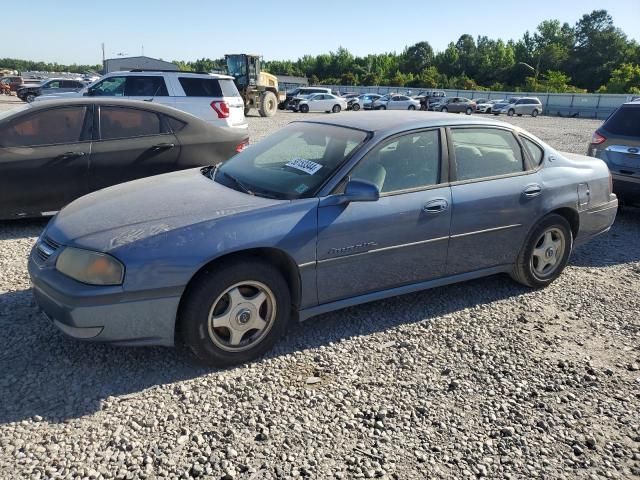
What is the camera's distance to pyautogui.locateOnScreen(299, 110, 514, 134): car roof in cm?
385

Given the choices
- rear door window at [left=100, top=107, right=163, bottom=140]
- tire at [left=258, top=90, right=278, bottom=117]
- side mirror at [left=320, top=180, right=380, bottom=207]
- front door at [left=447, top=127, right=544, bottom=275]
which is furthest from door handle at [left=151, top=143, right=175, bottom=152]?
tire at [left=258, top=90, right=278, bottom=117]

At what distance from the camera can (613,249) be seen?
596 centimetres

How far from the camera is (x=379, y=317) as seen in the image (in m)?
3.98

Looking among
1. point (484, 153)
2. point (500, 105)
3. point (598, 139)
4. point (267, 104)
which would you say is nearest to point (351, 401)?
point (484, 153)

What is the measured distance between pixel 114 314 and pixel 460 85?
89493 millimetres

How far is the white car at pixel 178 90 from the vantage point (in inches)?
436

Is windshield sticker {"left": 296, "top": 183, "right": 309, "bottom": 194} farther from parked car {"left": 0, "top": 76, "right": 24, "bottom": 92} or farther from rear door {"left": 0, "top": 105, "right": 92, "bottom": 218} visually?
parked car {"left": 0, "top": 76, "right": 24, "bottom": 92}

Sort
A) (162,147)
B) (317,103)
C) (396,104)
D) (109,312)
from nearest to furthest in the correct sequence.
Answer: (109,312) → (162,147) → (317,103) → (396,104)

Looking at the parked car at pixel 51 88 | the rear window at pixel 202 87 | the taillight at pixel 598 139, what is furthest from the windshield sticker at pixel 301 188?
the parked car at pixel 51 88

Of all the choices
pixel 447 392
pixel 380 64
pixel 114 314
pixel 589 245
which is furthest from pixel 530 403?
pixel 380 64

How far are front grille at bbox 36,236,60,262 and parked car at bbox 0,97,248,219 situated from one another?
8.18 ft

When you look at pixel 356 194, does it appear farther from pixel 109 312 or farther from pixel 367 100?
pixel 367 100

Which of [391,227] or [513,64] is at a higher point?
[513,64]

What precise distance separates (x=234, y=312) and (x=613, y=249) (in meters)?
4.86
